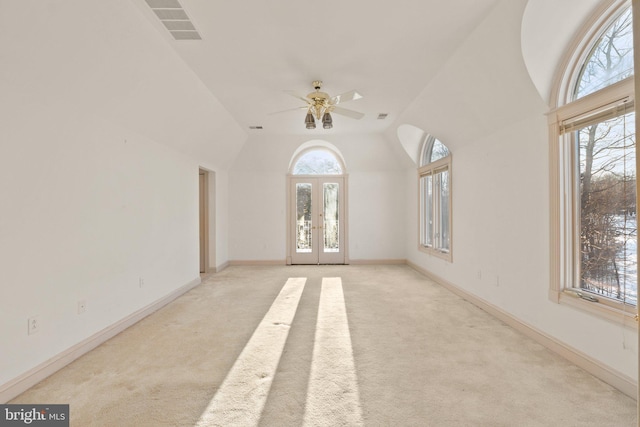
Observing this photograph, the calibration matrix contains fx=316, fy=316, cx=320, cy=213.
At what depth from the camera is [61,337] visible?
254 centimetres

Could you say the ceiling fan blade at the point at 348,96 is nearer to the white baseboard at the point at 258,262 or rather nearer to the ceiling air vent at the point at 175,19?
the ceiling air vent at the point at 175,19

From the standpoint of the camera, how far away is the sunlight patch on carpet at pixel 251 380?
6.20ft

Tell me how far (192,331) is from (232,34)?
2922 millimetres

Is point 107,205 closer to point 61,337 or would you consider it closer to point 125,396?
point 61,337

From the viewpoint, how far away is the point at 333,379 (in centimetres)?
230

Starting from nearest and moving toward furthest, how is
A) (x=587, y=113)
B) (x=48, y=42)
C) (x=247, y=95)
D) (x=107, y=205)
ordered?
1. (x=48, y=42)
2. (x=587, y=113)
3. (x=107, y=205)
4. (x=247, y=95)

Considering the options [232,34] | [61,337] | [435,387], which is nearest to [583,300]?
[435,387]

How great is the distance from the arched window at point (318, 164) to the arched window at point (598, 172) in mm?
4946

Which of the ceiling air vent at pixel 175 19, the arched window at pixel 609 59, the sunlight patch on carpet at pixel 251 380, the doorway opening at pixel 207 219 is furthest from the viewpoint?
the doorway opening at pixel 207 219

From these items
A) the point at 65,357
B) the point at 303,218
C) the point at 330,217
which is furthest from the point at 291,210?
the point at 65,357

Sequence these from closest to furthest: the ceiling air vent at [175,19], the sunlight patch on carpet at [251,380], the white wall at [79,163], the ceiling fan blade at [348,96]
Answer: the sunlight patch on carpet at [251,380] → the white wall at [79,163] → the ceiling air vent at [175,19] → the ceiling fan blade at [348,96]

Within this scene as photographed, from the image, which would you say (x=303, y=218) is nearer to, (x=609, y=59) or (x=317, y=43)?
(x=317, y=43)

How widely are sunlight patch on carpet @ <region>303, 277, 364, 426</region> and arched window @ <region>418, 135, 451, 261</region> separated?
104 inches

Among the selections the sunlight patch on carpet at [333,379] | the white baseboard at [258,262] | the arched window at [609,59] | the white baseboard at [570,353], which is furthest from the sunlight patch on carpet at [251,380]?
the white baseboard at [258,262]
